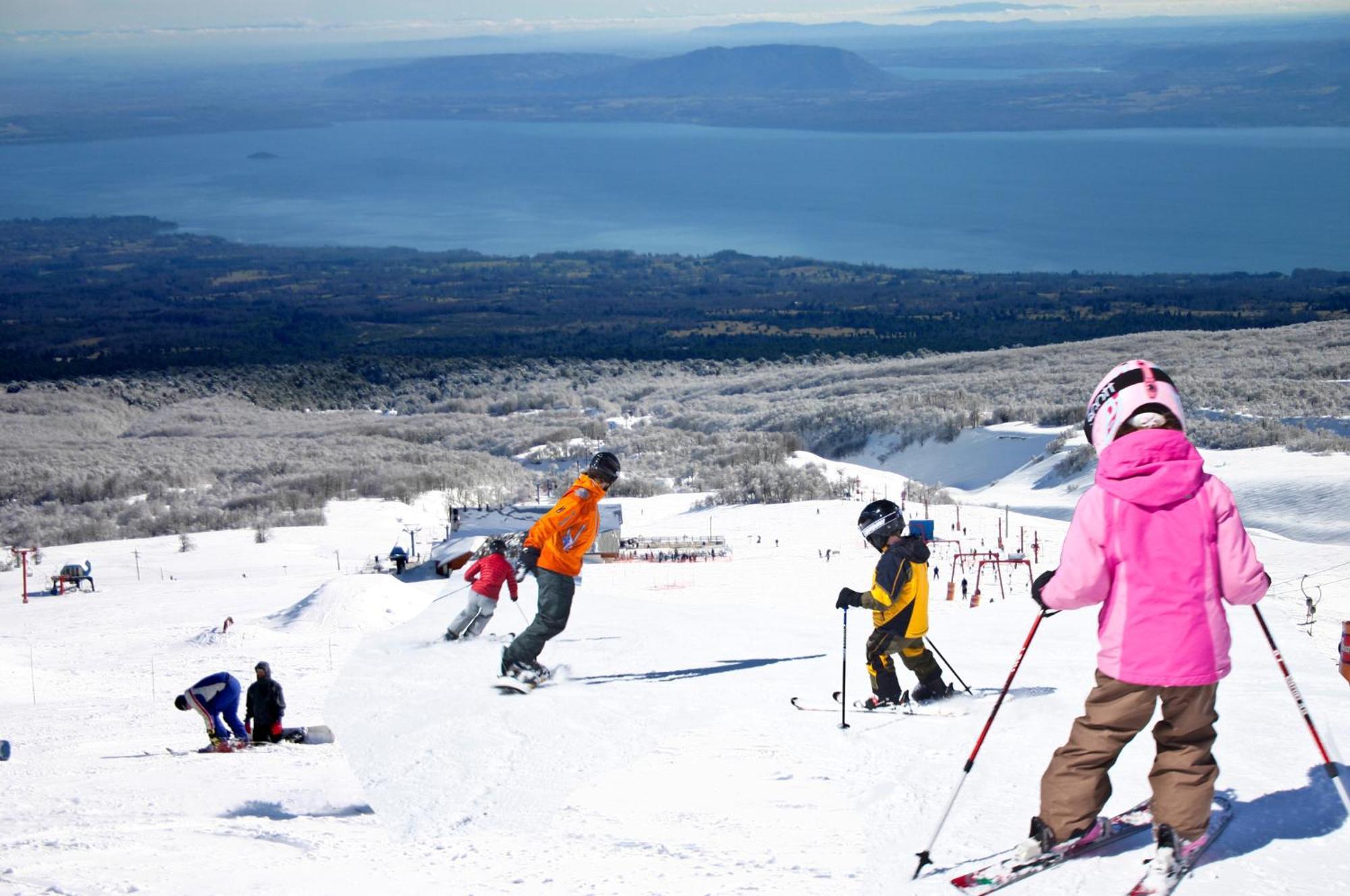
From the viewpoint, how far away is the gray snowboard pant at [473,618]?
8953 mm

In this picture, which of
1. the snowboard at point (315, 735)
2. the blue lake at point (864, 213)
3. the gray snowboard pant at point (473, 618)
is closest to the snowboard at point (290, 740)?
the snowboard at point (315, 735)

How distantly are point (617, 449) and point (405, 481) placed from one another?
8.53 metres

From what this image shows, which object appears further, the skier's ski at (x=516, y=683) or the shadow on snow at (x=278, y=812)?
the skier's ski at (x=516, y=683)

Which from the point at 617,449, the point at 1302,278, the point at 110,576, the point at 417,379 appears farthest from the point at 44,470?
the point at 1302,278

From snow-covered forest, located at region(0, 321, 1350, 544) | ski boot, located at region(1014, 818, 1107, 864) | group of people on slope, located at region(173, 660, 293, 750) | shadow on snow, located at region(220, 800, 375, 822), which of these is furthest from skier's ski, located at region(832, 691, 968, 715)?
snow-covered forest, located at region(0, 321, 1350, 544)

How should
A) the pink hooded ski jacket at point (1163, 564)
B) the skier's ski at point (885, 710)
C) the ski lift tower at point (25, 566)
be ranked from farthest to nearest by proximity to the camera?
the ski lift tower at point (25, 566)
the skier's ski at point (885, 710)
the pink hooded ski jacket at point (1163, 564)

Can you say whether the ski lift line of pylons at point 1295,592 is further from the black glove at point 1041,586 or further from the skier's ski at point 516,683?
the black glove at point 1041,586

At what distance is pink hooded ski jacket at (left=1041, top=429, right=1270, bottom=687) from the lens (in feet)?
14.9

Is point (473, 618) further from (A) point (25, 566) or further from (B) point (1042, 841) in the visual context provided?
(A) point (25, 566)

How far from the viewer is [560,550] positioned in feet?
25.1

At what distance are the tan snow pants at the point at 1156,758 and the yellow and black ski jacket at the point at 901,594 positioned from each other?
212 centimetres

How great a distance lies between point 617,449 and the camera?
3747cm

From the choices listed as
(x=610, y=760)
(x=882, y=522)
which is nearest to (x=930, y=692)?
(x=882, y=522)

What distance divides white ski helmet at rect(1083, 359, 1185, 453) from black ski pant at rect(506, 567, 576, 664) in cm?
362
